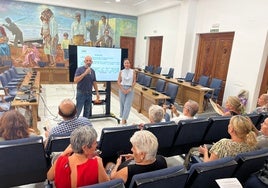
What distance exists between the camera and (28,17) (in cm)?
853

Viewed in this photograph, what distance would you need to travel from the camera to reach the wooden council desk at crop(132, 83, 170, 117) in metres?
4.53

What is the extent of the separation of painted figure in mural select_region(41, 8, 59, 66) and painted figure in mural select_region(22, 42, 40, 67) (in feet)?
1.47

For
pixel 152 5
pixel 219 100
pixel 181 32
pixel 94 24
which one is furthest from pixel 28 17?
pixel 219 100

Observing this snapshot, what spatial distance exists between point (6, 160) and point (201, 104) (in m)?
4.89

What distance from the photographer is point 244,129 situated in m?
1.83

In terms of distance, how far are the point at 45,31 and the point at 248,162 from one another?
9393 mm

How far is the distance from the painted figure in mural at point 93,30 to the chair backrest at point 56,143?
28.3 feet

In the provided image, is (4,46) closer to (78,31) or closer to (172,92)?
(78,31)

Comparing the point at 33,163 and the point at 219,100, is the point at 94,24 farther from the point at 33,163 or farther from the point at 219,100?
the point at 33,163

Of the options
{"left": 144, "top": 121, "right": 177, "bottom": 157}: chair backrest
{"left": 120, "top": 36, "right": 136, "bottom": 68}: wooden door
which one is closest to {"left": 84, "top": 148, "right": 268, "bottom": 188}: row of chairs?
{"left": 144, "top": 121, "right": 177, "bottom": 157}: chair backrest

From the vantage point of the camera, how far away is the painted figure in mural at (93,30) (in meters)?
9.65

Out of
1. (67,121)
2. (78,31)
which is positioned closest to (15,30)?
(78,31)

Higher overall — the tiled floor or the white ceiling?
the white ceiling

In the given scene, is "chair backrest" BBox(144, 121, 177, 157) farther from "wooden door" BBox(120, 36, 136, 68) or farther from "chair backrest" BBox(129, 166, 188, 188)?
"wooden door" BBox(120, 36, 136, 68)
